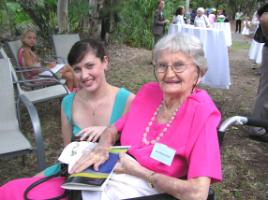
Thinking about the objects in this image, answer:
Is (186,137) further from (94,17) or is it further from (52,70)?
(94,17)

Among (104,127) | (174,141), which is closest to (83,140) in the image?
(104,127)

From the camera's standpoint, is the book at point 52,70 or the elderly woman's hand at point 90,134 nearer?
the elderly woman's hand at point 90,134

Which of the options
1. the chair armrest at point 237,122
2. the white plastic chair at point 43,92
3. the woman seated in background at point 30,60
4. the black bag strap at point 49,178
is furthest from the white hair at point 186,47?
the woman seated in background at point 30,60

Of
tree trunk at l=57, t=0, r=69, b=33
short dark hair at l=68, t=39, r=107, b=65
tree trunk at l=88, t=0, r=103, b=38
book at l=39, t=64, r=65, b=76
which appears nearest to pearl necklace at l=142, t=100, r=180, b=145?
short dark hair at l=68, t=39, r=107, b=65

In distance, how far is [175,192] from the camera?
1485 mm

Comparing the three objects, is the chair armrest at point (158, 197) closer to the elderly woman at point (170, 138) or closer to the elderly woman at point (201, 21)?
the elderly woman at point (170, 138)

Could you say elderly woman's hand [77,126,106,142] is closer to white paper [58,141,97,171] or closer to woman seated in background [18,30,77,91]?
white paper [58,141,97,171]

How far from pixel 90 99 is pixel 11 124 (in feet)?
4.58

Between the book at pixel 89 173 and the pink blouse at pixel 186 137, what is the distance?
0.09m

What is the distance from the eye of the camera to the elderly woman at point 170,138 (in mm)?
1500

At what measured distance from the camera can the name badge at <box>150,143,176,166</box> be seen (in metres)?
1.58

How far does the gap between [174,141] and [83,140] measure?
0.55 m

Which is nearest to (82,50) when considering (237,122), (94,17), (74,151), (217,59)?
(74,151)

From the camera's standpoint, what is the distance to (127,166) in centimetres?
164
